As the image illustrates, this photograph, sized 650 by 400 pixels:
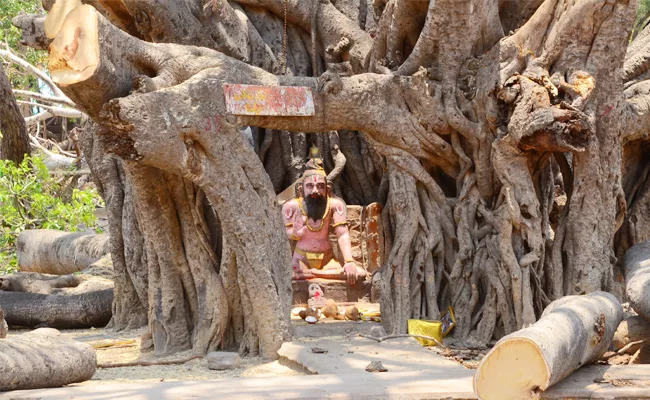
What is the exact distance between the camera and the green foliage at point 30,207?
13.4 metres

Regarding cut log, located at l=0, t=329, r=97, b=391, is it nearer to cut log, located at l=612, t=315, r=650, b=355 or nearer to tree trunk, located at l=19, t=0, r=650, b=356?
tree trunk, located at l=19, t=0, r=650, b=356

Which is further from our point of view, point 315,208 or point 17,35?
point 17,35

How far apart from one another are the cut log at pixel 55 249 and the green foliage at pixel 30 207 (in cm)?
34

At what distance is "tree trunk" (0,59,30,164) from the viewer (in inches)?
539

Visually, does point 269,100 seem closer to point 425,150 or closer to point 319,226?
point 425,150

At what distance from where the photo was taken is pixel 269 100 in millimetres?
7828

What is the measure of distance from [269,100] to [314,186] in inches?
108

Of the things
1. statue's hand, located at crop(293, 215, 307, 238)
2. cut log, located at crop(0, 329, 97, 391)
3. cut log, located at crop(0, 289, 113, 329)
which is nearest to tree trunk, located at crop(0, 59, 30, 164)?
cut log, located at crop(0, 289, 113, 329)

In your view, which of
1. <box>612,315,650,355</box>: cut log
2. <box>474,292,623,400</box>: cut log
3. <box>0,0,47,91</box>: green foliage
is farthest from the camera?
<box>0,0,47,91</box>: green foliage

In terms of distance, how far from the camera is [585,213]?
8.08 metres

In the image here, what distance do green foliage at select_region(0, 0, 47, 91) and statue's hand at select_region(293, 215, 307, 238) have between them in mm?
10012

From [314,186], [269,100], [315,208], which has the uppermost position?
[269,100]

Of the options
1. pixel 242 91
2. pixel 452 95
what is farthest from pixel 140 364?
pixel 452 95

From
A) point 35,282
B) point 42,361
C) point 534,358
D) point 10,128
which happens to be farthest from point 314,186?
point 10,128
